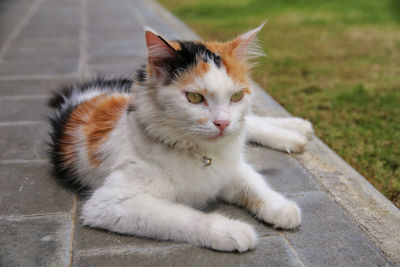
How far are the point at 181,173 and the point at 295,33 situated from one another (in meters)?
6.53

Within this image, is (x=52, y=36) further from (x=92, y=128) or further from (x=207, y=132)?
(x=207, y=132)

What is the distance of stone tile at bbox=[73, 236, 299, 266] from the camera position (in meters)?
2.00

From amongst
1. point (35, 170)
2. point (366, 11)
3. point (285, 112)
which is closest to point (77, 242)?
point (35, 170)

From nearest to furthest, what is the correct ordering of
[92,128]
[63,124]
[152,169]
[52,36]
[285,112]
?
[152,169]
[92,128]
[63,124]
[285,112]
[52,36]

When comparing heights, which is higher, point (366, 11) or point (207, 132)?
point (366, 11)

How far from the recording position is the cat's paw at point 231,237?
2045 millimetres

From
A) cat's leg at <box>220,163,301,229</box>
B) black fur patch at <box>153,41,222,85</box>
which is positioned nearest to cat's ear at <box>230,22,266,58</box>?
black fur patch at <box>153,41,222,85</box>

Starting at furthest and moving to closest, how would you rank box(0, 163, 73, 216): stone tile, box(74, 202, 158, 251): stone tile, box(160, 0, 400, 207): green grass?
box(160, 0, 400, 207): green grass < box(0, 163, 73, 216): stone tile < box(74, 202, 158, 251): stone tile

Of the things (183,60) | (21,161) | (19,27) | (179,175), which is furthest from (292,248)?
(19,27)

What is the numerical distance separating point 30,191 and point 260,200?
1491 millimetres

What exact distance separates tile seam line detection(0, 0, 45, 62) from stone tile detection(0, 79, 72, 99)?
1142 millimetres

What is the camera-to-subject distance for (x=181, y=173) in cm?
223

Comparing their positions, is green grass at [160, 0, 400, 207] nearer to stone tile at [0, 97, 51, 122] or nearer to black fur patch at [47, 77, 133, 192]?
black fur patch at [47, 77, 133, 192]

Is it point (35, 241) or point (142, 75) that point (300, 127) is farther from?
point (35, 241)
